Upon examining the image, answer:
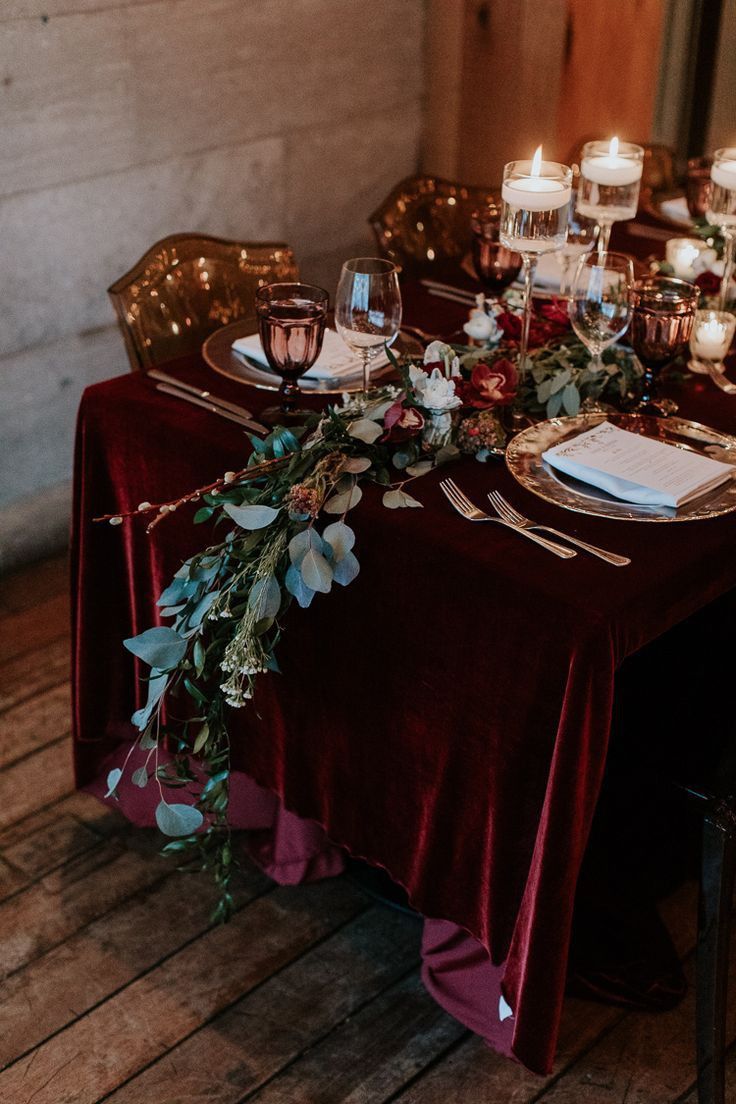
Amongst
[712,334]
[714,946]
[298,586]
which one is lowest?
[714,946]

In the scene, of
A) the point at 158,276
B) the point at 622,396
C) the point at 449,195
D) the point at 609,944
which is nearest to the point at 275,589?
the point at 622,396

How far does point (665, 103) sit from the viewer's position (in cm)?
416

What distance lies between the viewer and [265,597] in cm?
147

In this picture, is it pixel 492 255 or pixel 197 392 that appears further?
pixel 492 255

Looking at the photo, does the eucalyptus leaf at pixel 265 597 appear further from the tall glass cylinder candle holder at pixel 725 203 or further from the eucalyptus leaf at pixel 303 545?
the tall glass cylinder candle holder at pixel 725 203

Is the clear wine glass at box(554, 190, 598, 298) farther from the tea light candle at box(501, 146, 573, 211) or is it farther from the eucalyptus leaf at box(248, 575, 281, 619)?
the eucalyptus leaf at box(248, 575, 281, 619)

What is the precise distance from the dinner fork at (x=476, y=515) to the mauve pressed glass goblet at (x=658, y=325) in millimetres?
381

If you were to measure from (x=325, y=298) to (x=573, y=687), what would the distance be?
71 centimetres

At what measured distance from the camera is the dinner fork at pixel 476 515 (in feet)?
4.74

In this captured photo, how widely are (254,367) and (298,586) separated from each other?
0.58 metres

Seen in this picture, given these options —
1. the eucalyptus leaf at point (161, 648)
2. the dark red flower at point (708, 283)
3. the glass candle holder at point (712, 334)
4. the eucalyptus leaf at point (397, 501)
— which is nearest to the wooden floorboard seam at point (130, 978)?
the eucalyptus leaf at point (161, 648)

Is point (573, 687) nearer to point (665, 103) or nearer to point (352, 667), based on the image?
point (352, 667)

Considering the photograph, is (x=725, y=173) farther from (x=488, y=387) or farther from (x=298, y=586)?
(x=298, y=586)

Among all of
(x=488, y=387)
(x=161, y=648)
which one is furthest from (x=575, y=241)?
(x=161, y=648)
